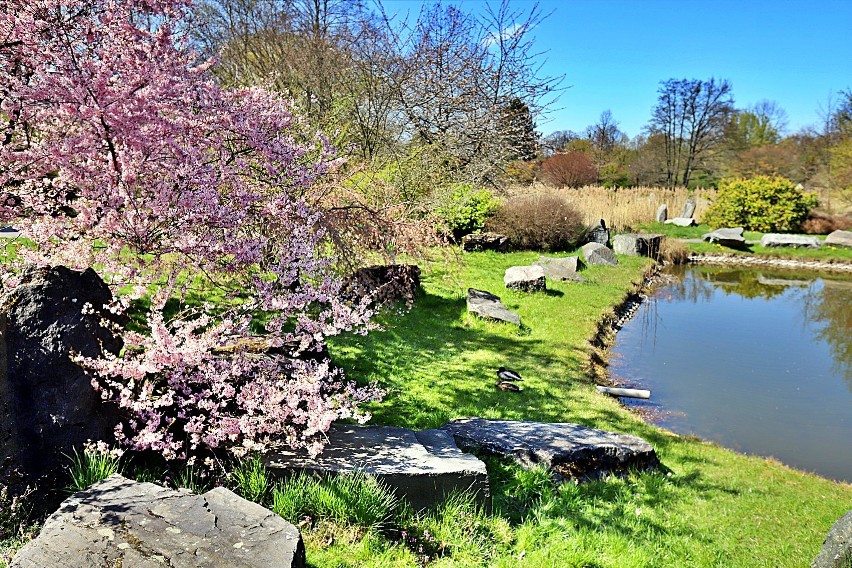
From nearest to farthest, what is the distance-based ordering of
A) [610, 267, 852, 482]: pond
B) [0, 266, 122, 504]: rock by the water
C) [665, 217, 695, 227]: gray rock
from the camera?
[0, 266, 122, 504]: rock by the water → [610, 267, 852, 482]: pond → [665, 217, 695, 227]: gray rock

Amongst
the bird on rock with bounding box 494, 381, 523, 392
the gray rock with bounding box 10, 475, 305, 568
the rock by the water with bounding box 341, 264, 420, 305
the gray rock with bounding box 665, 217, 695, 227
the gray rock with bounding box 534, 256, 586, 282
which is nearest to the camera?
the gray rock with bounding box 10, 475, 305, 568

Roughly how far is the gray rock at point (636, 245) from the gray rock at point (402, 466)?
628 inches

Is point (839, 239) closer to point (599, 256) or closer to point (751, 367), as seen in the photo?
→ point (599, 256)

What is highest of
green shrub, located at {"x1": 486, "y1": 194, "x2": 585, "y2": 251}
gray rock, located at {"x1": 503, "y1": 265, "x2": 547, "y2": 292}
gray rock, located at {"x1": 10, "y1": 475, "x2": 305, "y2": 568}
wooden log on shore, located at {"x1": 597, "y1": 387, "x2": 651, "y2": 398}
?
green shrub, located at {"x1": 486, "y1": 194, "x2": 585, "y2": 251}

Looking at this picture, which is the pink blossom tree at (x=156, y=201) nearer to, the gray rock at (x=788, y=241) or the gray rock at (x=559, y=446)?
the gray rock at (x=559, y=446)

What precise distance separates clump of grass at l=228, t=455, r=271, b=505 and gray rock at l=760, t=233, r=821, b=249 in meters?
21.7

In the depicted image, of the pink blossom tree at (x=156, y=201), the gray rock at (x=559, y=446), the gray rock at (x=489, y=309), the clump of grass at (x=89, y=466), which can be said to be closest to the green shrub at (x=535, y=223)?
the gray rock at (x=489, y=309)

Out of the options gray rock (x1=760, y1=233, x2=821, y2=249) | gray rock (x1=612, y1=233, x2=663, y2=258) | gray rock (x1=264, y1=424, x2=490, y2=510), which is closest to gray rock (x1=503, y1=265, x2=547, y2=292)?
gray rock (x1=612, y1=233, x2=663, y2=258)

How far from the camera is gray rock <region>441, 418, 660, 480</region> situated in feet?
15.2

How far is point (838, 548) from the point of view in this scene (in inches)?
122

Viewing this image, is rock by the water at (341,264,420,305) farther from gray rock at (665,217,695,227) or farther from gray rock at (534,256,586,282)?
gray rock at (665,217,695,227)

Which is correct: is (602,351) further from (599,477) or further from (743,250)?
(743,250)

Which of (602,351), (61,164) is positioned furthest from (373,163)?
(61,164)

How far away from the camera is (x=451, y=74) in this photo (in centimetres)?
1023
